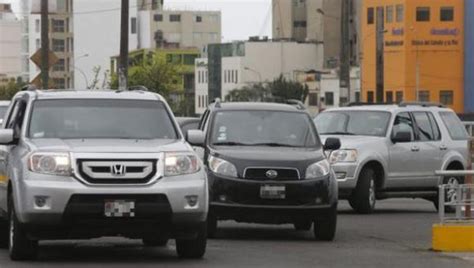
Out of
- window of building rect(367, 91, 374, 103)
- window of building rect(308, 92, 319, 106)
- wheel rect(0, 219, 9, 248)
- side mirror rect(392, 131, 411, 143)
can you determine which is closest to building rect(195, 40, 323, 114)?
window of building rect(308, 92, 319, 106)

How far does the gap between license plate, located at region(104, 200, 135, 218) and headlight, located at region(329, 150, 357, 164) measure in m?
8.88

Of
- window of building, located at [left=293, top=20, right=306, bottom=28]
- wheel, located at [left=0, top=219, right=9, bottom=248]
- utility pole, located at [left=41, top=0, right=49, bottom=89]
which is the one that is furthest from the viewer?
window of building, located at [left=293, top=20, right=306, bottom=28]

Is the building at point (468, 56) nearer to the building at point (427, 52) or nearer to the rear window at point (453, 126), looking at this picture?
the building at point (427, 52)

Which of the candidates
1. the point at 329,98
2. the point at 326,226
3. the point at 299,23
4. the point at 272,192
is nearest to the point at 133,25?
the point at 299,23

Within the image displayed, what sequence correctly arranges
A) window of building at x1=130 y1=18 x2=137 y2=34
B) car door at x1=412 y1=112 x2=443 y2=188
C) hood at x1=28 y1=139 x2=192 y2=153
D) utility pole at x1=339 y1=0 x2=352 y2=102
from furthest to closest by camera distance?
window of building at x1=130 y1=18 x2=137 y2=34, utility pole at x1=339 y1=0 x2=352 y2=102, car door at x1=412 y1=112 x2=443 y2=188, hood at x1=28 y1=139 x2=192 y2=153

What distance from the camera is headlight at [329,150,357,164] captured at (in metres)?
20.8

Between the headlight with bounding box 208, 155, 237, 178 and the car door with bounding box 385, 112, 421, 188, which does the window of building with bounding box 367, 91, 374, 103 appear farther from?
the headlight with bounding box 208, 155, 237, 178

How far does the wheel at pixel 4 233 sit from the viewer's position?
14289mm

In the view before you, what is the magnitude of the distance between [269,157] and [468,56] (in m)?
95.0

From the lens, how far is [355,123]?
2188cm

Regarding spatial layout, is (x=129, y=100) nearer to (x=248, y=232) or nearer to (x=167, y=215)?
(x=167, y=215)

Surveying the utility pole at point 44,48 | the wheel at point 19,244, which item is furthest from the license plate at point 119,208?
the utility pole at point 44,48

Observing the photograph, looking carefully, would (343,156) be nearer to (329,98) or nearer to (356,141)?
(356,141)

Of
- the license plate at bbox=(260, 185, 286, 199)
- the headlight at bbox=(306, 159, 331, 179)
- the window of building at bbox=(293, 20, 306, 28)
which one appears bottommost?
the license plate at bbox=(260, 185, 286, 199)
